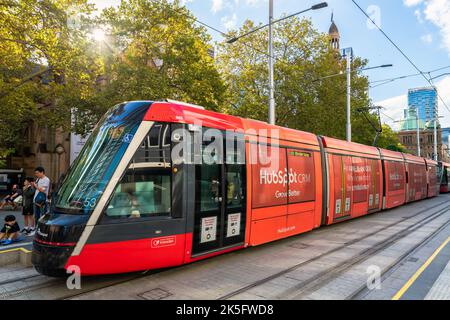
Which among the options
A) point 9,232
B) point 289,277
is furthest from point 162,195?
point 9,232

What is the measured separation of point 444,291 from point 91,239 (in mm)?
5508

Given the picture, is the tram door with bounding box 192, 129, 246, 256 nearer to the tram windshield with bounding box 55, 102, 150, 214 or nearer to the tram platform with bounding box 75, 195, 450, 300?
the tram platform with bounding box 75, 195, 450, 300

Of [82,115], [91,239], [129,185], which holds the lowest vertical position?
[91,239]

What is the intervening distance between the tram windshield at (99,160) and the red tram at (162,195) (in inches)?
0.7

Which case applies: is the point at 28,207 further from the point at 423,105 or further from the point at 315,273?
the point at 423,105

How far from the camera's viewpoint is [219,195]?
6.14m

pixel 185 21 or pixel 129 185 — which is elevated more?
pixel 185 21

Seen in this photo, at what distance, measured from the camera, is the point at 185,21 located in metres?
18.7

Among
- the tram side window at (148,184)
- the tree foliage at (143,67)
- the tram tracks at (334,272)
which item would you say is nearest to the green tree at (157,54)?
the tree foliage at (143,67)

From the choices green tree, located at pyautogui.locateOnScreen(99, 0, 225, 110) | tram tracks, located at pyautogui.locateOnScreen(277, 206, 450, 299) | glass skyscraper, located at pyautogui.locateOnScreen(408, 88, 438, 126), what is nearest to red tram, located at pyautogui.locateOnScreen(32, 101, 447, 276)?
tram tracks, located at pyautogui.locateOnScreen(277, 206, 450, 299)
